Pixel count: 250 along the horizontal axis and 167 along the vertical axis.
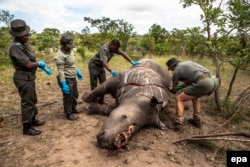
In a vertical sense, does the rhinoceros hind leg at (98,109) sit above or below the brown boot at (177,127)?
above

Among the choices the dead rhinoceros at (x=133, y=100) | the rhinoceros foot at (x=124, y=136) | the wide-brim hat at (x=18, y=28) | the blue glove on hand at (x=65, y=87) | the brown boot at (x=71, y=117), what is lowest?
the rhinoceros foot at (x=124, y=136)

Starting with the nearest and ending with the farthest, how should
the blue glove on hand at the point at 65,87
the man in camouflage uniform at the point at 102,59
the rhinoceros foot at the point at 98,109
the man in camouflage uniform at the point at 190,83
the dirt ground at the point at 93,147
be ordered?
the dirt ground at the point at 93,147
the blue glove on hand at the point at 65,87
the man in camouflage uniform at the point at 190,83
the rhinoceros foot at the point at 98,109
the man in camouflage uniform at the point at 102,59

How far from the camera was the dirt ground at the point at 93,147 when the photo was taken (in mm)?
4484

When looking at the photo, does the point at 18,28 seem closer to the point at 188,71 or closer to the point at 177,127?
the point at 188,71

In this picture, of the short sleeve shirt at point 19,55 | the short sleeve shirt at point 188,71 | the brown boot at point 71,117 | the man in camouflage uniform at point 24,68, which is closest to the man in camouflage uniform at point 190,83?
the short sleeve shirt at point 188,71

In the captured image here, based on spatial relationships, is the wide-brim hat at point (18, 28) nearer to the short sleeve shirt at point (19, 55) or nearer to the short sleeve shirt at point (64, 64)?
the short sleeve shirt at point (19, 55)

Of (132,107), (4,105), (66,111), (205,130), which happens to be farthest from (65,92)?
(205,130)

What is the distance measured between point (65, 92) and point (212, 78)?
116 inches

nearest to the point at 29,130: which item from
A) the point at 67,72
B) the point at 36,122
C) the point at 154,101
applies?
the point at 36,122

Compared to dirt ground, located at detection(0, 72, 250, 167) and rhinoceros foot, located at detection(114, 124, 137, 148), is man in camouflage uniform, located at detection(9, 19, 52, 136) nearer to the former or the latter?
dirt ground, located at detection(0, 72, 250, 167)

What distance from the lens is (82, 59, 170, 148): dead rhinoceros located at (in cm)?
472

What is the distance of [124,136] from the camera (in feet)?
15.5

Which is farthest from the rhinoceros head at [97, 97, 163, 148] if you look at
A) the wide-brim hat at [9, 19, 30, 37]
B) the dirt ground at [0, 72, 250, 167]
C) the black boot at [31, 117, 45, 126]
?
the wide-brim hat at [9, 19, 30, 37]

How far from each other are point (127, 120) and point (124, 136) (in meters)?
0.37
